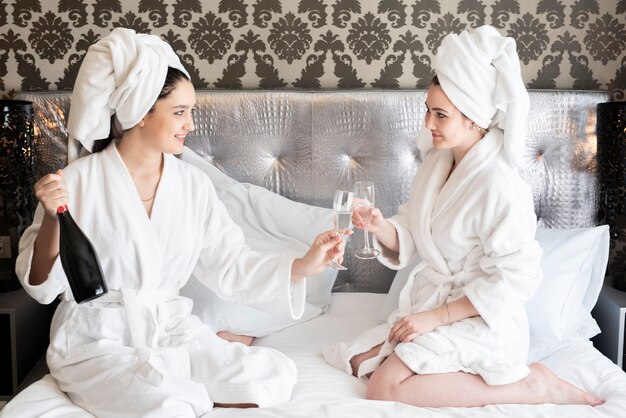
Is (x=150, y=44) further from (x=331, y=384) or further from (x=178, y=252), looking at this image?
(x=331, y=384)

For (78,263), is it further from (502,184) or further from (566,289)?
(566,289)

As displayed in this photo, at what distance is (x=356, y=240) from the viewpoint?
3377 mm

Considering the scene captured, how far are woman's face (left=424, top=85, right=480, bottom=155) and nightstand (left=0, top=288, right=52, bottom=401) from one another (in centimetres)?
160

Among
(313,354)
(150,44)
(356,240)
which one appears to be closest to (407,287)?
(313,354)

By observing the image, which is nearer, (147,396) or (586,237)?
(147,396)

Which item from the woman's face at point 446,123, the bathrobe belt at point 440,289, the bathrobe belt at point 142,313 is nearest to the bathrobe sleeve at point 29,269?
the bathrobe belt at point 142,313

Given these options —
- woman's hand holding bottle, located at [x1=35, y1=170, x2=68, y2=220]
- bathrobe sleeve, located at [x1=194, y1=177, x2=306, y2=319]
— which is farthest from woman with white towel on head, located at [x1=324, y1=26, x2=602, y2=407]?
woman's hand holding bottle, located at [x1=35, y1=170, x2=68, y2=220]

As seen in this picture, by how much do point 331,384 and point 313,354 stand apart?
247 millimetres

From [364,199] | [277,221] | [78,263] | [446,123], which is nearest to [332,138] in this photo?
[277,221]

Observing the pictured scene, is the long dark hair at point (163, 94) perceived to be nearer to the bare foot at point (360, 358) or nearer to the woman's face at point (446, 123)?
the woman's face at point (446, 123)

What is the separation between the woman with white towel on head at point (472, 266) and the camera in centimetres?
247

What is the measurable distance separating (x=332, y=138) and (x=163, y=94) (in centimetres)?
96

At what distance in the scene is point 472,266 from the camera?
8.57 feet

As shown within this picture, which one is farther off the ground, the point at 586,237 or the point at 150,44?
the point at 150,44
